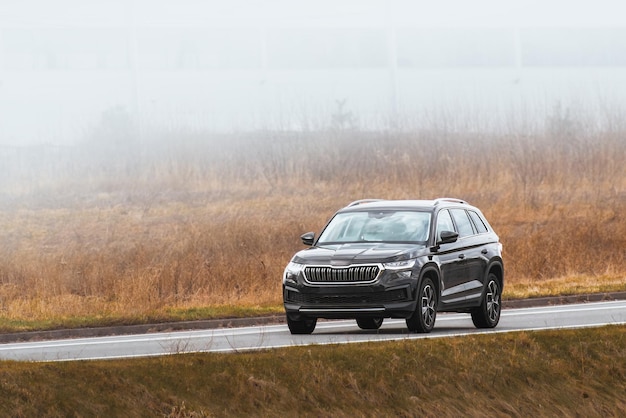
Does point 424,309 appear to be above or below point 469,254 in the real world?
below

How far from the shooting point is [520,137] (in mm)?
55000

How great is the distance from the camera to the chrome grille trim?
60.5ft

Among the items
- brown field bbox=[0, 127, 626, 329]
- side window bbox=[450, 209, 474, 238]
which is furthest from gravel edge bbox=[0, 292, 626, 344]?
brown field bbox=[0, 127, 626, 329]

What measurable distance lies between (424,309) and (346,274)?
1263 mm

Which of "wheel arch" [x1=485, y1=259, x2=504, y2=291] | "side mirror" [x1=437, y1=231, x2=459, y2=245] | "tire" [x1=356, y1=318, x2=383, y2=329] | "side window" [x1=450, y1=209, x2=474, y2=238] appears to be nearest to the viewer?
"side mirror" [x1=437, y1=231, x2=459, y2=245]

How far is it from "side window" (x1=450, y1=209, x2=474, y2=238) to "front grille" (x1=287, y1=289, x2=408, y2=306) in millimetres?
2407

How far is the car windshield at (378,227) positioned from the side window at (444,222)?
19 centimetres

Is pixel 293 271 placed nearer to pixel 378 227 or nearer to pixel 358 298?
pixel 358 298

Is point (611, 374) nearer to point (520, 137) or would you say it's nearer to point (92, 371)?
point (92, 371)

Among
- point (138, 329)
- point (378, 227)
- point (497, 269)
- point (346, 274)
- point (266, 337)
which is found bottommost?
point (138, 329)

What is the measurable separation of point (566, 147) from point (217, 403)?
137ft

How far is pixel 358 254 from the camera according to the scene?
18.7 meters

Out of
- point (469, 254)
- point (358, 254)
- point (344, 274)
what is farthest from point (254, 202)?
point (344, 274)

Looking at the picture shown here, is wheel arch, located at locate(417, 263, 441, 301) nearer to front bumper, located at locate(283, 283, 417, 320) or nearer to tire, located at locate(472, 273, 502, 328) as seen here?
front bumper, located at locate(283, 283, 417, 320)
